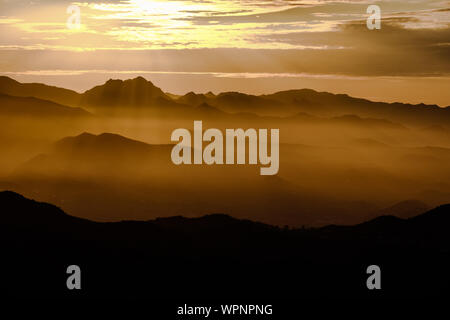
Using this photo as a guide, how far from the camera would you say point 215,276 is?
95.2 m

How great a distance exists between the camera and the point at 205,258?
330 ft

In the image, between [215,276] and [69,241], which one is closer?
[215,276]

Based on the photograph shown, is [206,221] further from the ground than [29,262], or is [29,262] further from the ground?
[206,221]

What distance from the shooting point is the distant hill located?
91688 millimetres

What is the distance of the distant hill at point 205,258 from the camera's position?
91688 millimetres

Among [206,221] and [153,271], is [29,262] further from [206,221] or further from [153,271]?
[206,221]

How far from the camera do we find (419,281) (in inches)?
3679
